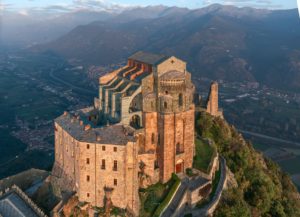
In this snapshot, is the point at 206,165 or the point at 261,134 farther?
the point at 261,134

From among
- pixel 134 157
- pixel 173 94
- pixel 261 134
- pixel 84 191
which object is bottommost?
pixel 261 134

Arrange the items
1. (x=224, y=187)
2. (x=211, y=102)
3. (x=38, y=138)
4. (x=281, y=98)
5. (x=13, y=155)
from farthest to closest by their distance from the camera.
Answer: (x=281, y=98) < (x=38, y=138) < (x=13, y=155) < (x=211, y=102) < (x=224, y=187)

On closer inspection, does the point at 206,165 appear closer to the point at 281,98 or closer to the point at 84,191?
the point at 84,191

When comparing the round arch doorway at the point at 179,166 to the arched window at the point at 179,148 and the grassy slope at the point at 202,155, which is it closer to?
the arched window at the point at 179,148

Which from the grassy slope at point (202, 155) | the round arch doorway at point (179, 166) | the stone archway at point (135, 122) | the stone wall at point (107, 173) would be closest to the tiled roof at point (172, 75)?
the stone archway at point (135, 122)

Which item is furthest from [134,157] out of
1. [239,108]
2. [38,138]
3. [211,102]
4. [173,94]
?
[239,108]

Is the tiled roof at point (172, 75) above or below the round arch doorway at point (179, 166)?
above

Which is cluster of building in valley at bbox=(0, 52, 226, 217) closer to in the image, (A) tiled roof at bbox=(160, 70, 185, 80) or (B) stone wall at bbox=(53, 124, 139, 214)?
(B) stone wall at bbox=(53, 124, 139, 214)
